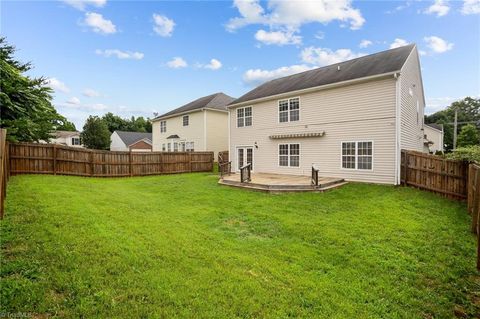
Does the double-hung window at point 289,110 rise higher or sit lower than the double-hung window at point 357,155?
higher

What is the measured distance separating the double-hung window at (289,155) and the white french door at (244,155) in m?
2.59

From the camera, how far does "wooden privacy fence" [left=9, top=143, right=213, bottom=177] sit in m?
11.9

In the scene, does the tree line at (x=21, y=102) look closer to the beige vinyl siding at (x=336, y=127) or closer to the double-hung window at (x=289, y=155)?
the beige vinyl siding at (x=336, y=127)

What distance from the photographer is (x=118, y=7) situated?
442 inches

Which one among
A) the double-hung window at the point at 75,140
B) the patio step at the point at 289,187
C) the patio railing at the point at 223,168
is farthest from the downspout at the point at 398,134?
the double-hung window at the point at 75,140

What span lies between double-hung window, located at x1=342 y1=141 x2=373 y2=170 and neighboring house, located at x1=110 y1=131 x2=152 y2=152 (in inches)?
1480

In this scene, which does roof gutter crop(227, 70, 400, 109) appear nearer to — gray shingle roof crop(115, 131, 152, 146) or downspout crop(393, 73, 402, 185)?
downspout crop(393, 73, 402, 185)

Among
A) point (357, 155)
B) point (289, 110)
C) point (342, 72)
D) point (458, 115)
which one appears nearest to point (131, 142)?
point (289, 110)

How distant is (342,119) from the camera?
13.0m

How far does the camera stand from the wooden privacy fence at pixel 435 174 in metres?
8.77

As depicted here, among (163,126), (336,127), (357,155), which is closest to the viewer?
(357,155)

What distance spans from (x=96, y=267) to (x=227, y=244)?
2222mm

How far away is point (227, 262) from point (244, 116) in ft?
49.8

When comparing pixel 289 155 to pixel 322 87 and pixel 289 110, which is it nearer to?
pixel 289 110
